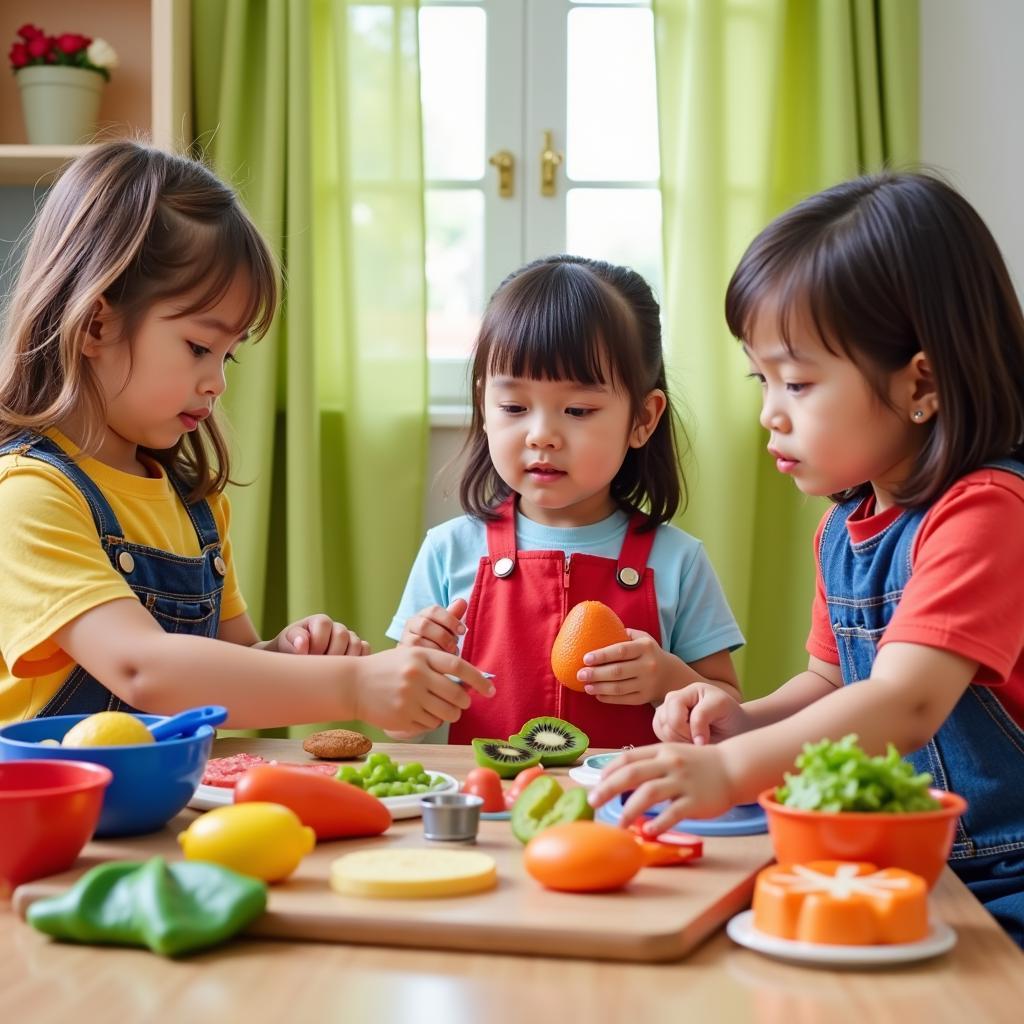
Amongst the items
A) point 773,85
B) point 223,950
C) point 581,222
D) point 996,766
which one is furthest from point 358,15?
point 223,950

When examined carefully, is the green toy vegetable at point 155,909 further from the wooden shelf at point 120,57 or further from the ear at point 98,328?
the wooden shelf at point 120,57

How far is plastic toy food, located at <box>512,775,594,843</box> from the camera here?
0.88 metres

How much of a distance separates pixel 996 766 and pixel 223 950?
75 cm

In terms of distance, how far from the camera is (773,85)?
2.66 meters

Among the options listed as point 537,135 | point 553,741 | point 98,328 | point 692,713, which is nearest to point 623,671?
point 553,741

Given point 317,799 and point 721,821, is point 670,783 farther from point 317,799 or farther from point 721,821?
point 317,799

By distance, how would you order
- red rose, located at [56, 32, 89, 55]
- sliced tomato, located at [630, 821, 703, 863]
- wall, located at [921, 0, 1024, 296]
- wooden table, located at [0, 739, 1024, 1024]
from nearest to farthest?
wooden table, located at [0, 739, 1024, 1024]
sliced tomato, located at [630, 821, 703, 863]
red rose, located at [56, 32, 89, 55]
wall, located at [921, 0, 1024, 296]

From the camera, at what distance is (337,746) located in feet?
4.01

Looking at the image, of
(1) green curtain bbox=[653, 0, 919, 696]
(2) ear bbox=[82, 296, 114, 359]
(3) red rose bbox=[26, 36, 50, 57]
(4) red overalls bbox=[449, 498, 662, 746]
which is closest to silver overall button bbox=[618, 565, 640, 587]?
(4) red overalls bbox=[449, 498, 662, 746]

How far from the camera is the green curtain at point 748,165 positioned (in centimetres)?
265

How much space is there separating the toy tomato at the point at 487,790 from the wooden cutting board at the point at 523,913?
134 millimetres

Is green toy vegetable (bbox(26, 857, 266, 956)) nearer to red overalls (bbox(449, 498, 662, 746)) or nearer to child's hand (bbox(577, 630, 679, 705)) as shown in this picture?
child's hand (bbox(577, 630, 679, 705))

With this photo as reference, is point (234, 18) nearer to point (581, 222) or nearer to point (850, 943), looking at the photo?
point (581, 222)

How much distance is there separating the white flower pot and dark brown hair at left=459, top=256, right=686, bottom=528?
127 cm
